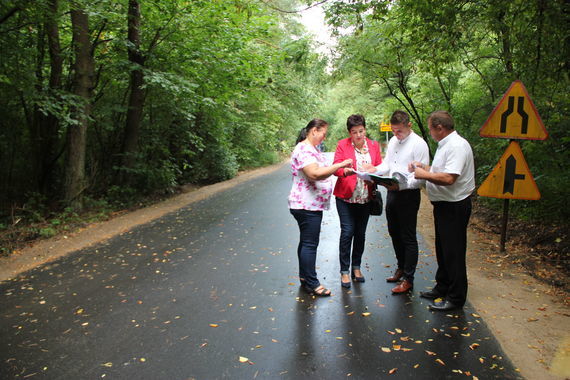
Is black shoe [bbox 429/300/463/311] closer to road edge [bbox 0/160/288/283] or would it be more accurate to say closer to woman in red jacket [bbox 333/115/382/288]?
woman in red jacket [bbox 333/115/382/288]

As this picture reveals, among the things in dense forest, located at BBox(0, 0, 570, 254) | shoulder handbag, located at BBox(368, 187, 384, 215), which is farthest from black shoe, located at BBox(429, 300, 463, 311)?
dense forest, located at BBox(0, 0, 570, 254)

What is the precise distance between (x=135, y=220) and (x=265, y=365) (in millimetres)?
7331

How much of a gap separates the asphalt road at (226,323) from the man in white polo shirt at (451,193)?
313 mm

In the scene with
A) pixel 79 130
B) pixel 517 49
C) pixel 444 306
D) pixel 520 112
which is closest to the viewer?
pixel 444 306

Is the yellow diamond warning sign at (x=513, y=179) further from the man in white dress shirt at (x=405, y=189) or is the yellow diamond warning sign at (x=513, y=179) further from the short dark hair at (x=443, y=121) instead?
the short dark hair at (x=443, y=121)

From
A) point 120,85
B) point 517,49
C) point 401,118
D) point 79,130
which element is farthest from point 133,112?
point 517,49

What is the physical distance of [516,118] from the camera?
A: 5.41 meters

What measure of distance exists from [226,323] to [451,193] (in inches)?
103

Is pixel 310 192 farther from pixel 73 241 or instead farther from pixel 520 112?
pixel 73 241

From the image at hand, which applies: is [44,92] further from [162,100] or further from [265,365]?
[265,365]

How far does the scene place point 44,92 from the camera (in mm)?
8102

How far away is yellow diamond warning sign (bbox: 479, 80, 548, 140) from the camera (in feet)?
17.5

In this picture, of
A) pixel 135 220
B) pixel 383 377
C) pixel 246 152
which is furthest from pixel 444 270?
pixel 246 152

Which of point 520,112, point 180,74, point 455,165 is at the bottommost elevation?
point 455,165
